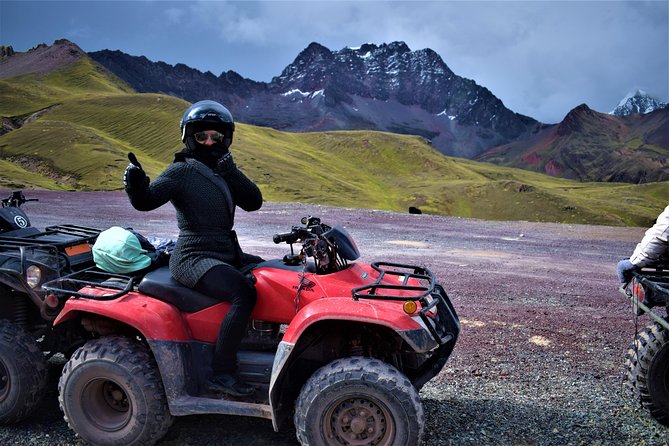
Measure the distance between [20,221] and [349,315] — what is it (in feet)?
14.0

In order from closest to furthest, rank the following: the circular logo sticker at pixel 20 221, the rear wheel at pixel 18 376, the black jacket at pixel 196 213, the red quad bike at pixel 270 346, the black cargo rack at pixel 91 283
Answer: the red quad bike at pixel 270 346
the black jacket at pixel 196 213
the black cargo rack at pixel 91 283
the rear wheel at pixel 18 376
the circular logo sticker at pixel 20 221

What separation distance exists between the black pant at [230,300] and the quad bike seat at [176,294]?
0.46 ft

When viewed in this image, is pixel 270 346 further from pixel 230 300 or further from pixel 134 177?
pixel 134 177

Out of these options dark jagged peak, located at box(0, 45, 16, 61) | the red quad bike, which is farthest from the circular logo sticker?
dark jagged peak, located at box(0, 45, 16, 61)

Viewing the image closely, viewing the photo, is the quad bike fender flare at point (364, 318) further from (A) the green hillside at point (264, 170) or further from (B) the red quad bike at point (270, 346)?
(A) the green hillside at point (264, 170)

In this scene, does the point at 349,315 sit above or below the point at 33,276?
above

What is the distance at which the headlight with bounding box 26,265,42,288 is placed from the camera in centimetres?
501

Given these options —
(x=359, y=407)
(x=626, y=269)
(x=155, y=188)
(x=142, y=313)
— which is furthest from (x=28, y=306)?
(x=626, y=269)

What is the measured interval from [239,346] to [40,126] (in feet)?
219

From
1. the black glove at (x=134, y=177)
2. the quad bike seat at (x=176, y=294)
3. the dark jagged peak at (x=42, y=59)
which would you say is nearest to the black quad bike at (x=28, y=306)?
the quad bike seat at (x=176, y=294)

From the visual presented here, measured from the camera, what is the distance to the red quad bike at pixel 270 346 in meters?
3.91

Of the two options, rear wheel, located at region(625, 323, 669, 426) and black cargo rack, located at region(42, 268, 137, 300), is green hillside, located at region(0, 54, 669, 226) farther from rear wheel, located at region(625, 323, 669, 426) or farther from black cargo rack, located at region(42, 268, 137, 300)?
rear wheel, located at region(625, 323, 669, 426)

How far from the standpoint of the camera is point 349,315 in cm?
385

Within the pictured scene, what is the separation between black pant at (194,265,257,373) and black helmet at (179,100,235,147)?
1.21 metres
